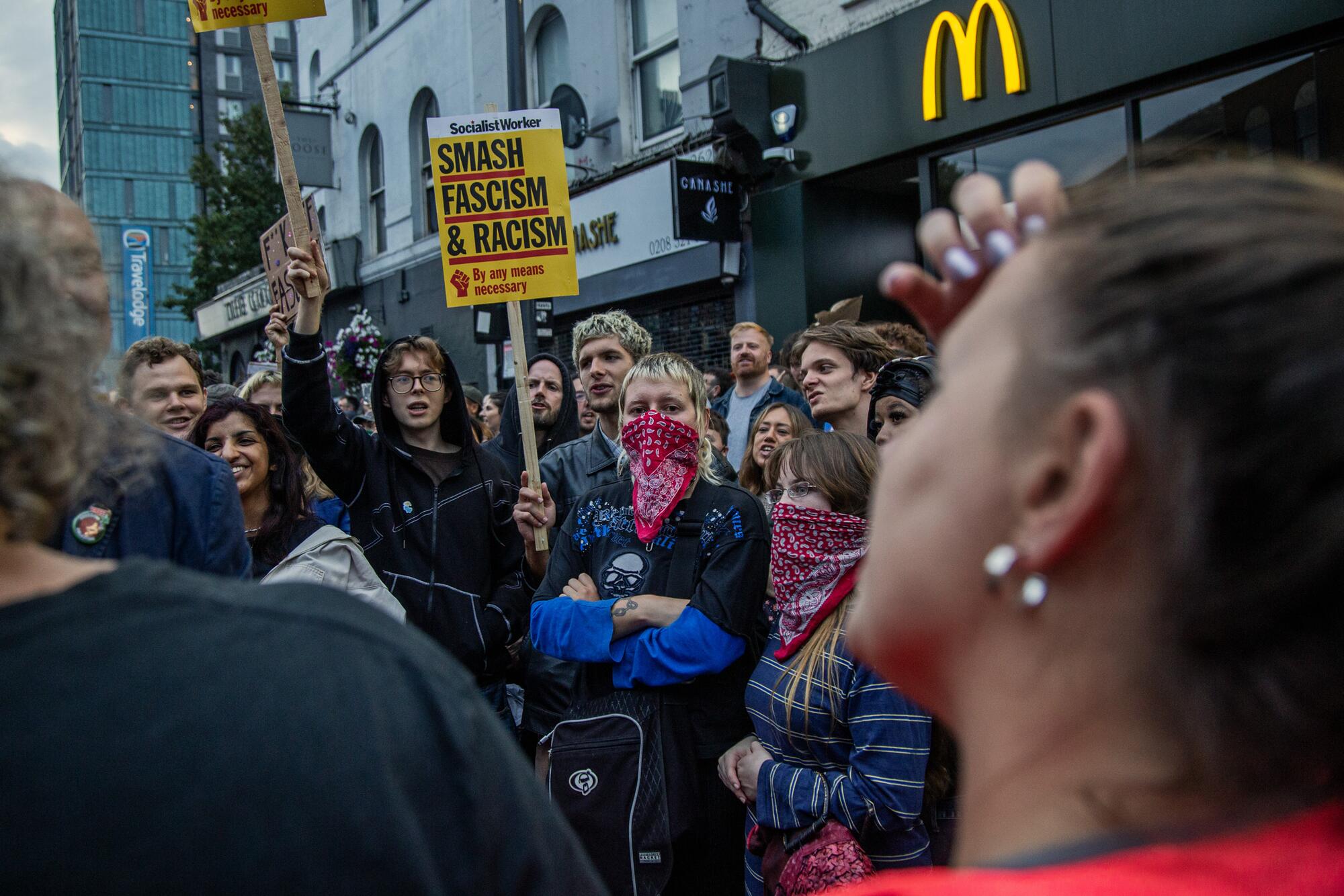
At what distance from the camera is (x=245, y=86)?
58094 millimetres

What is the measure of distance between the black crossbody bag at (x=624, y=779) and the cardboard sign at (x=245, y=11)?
9.65 feet

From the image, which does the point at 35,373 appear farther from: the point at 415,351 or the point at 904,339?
the point at 904,339

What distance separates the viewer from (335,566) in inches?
114

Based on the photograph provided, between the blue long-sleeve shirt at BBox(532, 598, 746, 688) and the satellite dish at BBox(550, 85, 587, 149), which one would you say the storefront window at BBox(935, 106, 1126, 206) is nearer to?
the blue long-sleeve shirt at BBox(532, 598, 746, 688)

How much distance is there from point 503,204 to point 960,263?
12.6 feet

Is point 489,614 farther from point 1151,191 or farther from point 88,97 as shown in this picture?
point 88,97

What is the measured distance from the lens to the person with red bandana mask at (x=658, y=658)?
288 cm

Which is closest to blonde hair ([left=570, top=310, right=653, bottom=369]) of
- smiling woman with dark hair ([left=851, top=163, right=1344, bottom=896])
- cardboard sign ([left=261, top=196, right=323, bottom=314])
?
cardboard sign ([left=261, top=196, right=323, bottom=314])

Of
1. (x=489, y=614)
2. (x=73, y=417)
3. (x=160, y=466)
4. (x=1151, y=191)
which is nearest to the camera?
(x=1151, y=191)

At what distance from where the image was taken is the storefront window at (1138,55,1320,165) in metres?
6.27

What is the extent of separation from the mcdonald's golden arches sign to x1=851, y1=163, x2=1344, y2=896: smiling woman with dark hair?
7426 millimetres

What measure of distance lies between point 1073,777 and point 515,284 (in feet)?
13.2

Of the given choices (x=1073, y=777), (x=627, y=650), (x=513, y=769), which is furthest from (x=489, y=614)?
(x=1073, y=777)

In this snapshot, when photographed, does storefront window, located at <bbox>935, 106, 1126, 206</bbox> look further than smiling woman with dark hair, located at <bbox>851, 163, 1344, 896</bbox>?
Yes
